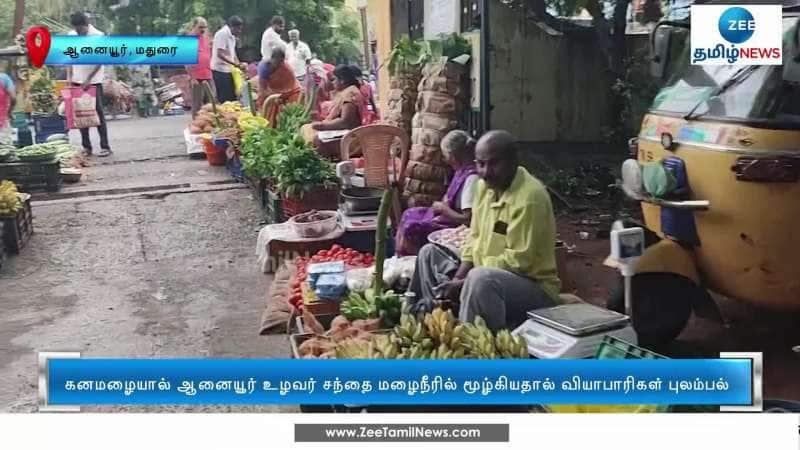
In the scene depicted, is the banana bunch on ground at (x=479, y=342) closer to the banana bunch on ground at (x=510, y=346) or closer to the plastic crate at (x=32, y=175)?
the banana bunch on ground at (x=510, y=346)

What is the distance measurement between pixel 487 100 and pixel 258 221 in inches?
59.1

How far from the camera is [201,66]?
2207 millimetres

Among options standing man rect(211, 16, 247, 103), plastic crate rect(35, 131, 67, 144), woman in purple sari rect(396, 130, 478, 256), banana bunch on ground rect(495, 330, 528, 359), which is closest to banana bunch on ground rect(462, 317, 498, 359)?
banana bunch on ground rect(495, 330, 528, 359)

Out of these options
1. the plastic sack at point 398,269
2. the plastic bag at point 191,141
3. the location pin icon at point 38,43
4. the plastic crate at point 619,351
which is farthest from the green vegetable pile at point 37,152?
the plastic crate at point 619,351

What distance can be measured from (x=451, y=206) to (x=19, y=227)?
1.55m

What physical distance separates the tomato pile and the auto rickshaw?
50.7 inches

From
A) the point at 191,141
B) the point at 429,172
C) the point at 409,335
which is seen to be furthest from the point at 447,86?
the point at 409,335

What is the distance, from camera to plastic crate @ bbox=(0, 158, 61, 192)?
253 centimetres

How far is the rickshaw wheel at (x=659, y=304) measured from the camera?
7.09 feet

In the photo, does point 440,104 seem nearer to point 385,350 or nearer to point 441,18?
point 441,18

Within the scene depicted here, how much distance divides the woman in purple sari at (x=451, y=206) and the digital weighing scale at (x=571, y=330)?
0.84 metres

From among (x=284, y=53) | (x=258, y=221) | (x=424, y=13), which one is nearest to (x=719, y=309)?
(x=284, y=53)

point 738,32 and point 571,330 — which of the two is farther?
point 571,330

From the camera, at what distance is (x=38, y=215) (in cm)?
280
